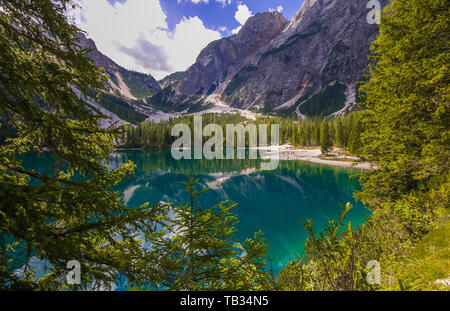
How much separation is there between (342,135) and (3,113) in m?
76.8

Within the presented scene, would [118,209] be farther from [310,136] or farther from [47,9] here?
[310,136]

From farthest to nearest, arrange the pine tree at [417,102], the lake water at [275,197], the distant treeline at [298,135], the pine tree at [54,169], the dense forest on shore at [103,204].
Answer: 1. the distant treeline at [298,135]
2. the lake water at [275,197]
3. the pine tree at [417,102]
4. the dense forest on shore at [103,204]
5. the pine tree at [54,169]

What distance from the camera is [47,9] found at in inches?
116

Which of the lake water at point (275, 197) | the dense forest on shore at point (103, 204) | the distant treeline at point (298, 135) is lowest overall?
the lake water at point (275, 197)

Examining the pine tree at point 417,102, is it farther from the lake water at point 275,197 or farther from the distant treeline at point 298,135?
the distant treeline at point 298,135

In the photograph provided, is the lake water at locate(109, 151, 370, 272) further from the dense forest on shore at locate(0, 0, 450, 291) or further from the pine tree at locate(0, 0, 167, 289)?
the pine tree at locate(0, 0, 167, 289)

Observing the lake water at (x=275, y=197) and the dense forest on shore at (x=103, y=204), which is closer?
the dense forest on shore at (x=103, y=204)

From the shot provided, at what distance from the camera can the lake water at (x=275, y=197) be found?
1784cm

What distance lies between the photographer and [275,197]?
30.5 metres

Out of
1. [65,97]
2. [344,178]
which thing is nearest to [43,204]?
[65,97]

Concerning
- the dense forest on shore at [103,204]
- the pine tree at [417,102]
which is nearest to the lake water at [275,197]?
the pine tree at [417,102]

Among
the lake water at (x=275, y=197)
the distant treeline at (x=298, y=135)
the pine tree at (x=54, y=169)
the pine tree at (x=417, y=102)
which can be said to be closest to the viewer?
the pine tree at (x=54, y=169)

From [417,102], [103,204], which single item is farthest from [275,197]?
[103,204]

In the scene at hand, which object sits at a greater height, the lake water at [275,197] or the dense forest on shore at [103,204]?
the dense forest on shore at [103,204]
